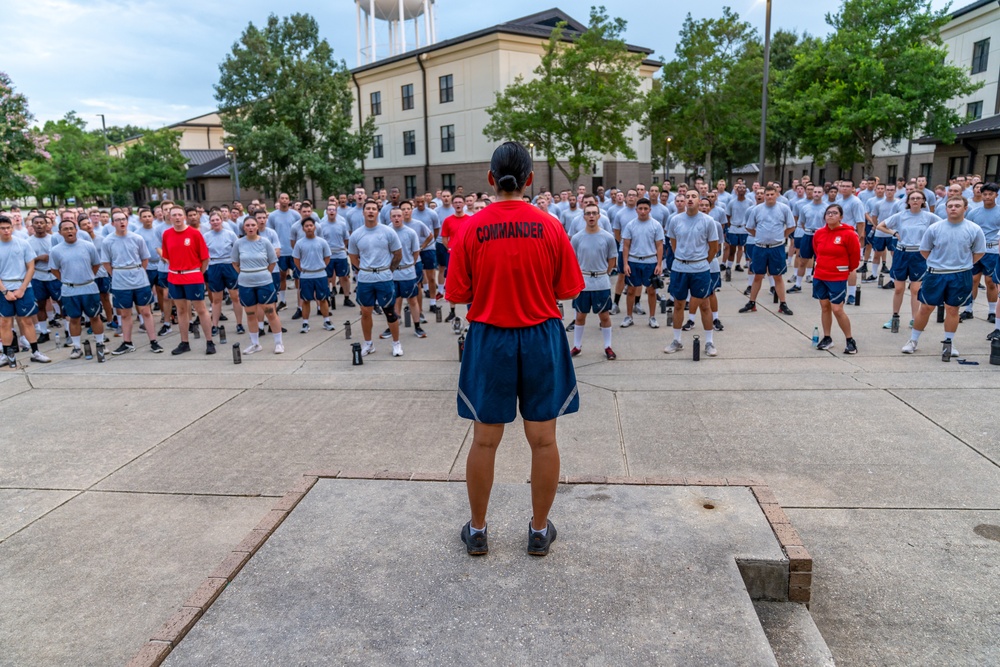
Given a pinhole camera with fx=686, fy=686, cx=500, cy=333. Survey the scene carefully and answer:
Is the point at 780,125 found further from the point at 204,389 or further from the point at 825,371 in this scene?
the point at 204,389

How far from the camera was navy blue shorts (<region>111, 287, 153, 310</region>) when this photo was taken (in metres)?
10.3

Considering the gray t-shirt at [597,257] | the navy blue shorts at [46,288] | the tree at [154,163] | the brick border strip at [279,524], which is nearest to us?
the brick border strip at [279,524]

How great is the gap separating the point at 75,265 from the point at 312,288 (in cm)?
342

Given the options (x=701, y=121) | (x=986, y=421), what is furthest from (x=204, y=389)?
(x=701, y=121)

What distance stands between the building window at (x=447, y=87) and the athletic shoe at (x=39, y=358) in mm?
31585

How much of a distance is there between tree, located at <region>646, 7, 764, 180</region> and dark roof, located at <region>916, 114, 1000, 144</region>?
8346mm

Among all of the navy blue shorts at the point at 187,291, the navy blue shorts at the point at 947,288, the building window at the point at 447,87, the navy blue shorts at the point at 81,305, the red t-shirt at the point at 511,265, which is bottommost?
the navy blue shorts at the point at 81,305

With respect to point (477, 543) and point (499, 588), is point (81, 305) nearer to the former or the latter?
point (477, 543)

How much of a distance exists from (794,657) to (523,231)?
245 centimetres

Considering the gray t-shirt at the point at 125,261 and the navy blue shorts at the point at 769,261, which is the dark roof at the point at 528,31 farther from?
the gray t-shirt at the point at 125,261

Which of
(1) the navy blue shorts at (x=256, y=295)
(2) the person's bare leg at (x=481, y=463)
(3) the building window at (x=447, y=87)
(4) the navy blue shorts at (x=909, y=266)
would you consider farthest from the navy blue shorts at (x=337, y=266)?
(3) the building window at (x=447, y=87)

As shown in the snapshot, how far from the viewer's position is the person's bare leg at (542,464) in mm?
3600

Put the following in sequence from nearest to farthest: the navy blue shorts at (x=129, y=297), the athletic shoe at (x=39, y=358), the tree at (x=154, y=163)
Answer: the athletic shoe at (x=39, y=358) → the navy blue shorts at (x=129, y=297) → the tree at (x=154, y=163)

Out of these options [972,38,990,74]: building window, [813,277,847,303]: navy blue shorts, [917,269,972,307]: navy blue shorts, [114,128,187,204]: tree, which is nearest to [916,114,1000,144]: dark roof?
[972,38,990,74]: building window
